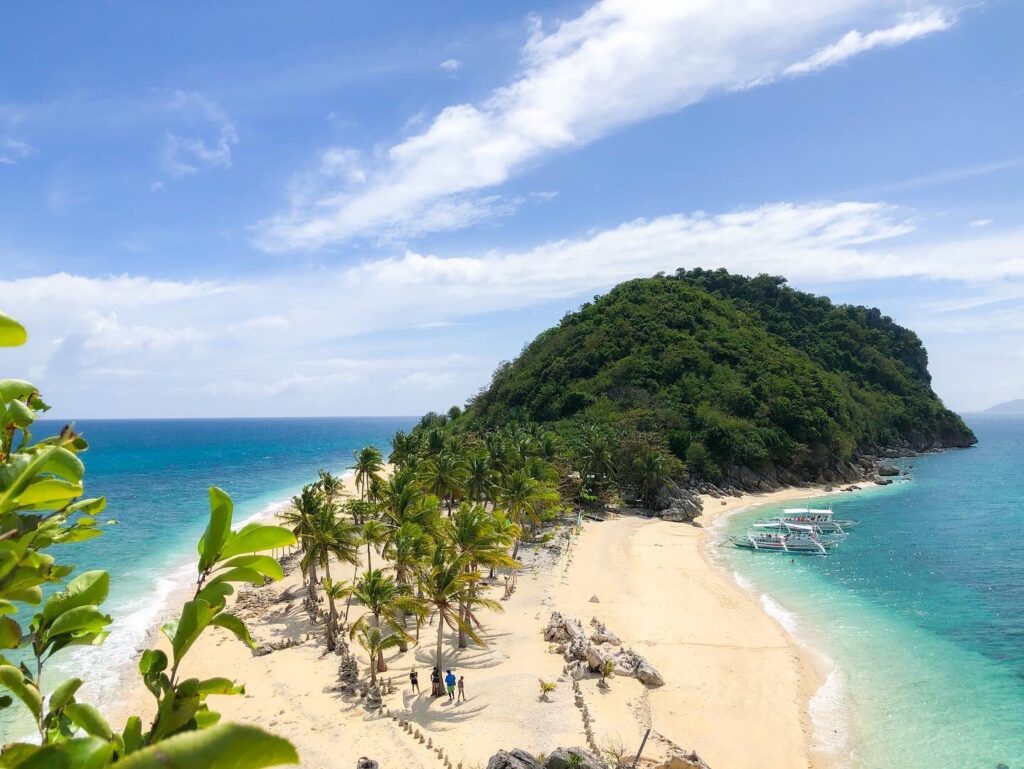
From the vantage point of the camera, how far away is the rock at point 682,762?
16.9 metres

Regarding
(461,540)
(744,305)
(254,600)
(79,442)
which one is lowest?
(254,600)

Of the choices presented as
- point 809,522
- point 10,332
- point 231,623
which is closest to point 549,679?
point 231,623

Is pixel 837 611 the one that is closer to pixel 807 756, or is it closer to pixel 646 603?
pixel 646 603

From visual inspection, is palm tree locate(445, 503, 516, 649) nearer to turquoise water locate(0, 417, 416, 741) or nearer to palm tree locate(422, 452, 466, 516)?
palm tree locate(422, 452, 466, 516)

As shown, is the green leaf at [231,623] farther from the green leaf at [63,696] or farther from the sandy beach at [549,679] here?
the sandy beach at [549,679]

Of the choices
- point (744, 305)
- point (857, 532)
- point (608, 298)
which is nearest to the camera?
point (857, 532)

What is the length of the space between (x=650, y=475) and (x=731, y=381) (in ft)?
110

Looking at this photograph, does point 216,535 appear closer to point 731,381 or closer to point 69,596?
point 69,596

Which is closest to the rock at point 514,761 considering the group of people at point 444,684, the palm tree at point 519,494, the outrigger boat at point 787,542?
the group of people at point 444,684

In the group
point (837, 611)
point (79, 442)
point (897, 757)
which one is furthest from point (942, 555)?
point (79, 442)

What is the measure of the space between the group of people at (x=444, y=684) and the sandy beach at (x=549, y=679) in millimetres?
300

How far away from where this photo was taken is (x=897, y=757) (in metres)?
20.0

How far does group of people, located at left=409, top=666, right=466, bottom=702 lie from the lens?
862 inches

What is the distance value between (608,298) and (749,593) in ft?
278
